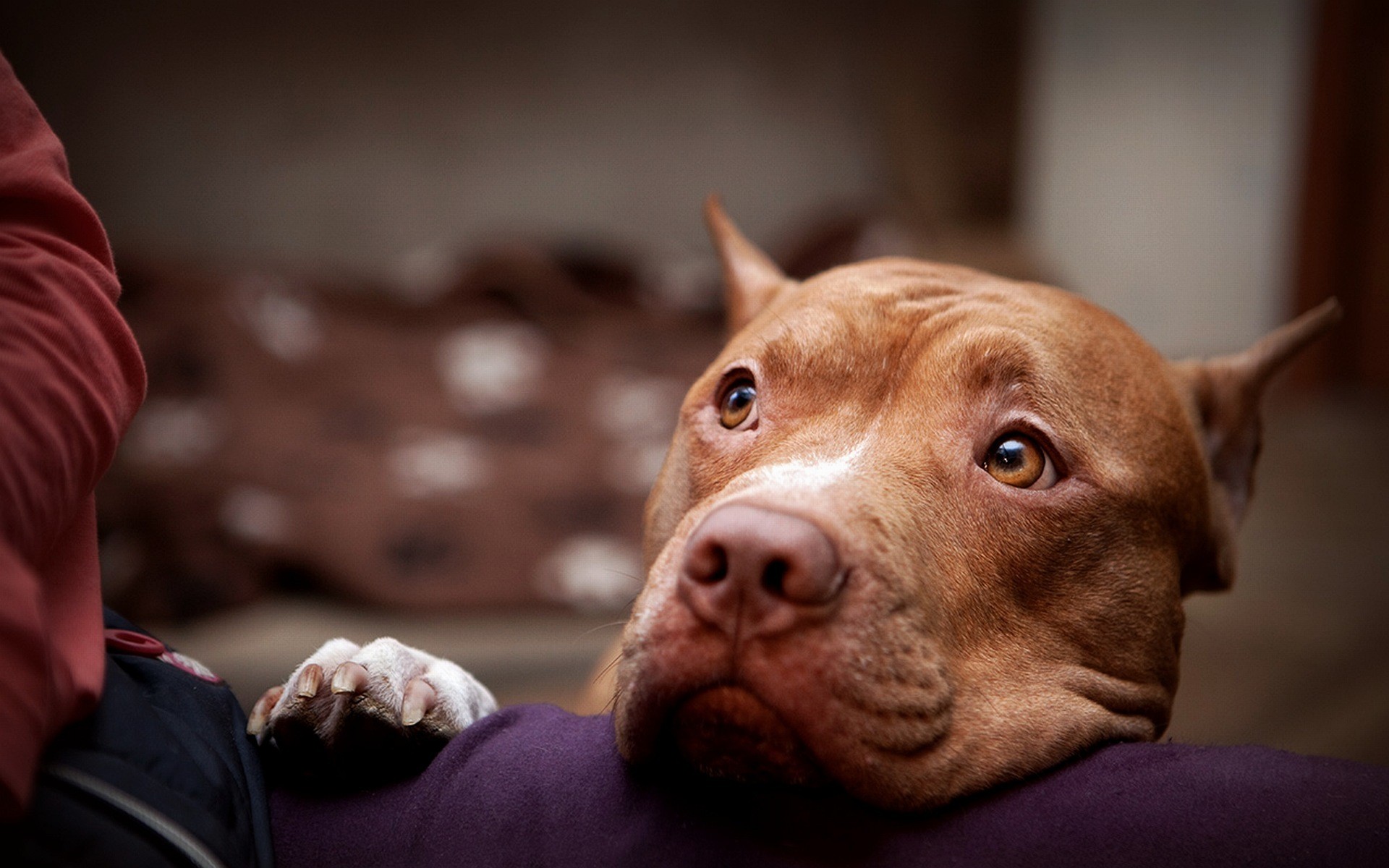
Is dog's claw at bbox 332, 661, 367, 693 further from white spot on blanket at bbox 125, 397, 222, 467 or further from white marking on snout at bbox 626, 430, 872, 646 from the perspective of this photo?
white spot on blanket at bbox 125, 397, 222, 467

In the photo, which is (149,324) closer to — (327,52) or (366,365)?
(366,365)

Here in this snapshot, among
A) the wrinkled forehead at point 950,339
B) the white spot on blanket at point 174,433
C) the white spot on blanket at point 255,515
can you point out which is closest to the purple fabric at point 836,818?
the wrinkled forehead at point 950,339

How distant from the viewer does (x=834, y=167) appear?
20.4ft

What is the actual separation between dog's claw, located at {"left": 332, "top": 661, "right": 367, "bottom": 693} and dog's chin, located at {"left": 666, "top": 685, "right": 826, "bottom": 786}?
38cm

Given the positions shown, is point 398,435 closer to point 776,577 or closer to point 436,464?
point 436,464

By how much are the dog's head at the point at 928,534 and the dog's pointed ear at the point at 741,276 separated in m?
0.23

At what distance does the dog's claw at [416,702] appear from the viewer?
1.26 meters

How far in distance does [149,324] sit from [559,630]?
2096 mm

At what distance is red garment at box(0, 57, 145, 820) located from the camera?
0.81 m

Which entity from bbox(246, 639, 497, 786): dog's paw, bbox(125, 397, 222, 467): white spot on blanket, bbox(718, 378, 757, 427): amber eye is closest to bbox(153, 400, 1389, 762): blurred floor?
bbox(125, 397, 222, 467): white spot on blanket

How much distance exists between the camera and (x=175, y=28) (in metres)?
5.28

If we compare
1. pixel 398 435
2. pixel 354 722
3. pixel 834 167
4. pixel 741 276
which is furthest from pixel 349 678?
pixel 834 167

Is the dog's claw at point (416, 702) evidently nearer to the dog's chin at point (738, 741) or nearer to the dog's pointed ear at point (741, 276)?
the dog's chin at point (738, 741)

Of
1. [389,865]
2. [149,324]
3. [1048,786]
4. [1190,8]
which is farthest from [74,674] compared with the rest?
[1190,8]
